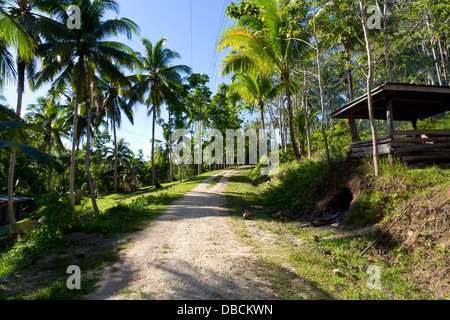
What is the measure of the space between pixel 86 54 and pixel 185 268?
13851mm

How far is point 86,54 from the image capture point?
13602mm

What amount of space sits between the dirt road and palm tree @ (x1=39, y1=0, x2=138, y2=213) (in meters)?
8.75

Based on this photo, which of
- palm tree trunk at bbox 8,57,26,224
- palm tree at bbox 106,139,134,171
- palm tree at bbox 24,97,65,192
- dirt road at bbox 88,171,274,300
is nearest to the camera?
dirt road at bbox 88,171,274,300

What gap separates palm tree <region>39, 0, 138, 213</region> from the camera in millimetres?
12875

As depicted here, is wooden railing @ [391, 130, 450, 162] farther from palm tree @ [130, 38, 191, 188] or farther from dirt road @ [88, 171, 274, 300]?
palm tree @ [130, 38, 191, 188]

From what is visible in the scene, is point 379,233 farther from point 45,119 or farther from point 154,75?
point 45,119

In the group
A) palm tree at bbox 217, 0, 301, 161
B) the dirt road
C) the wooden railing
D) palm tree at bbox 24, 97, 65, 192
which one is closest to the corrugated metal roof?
the wooden railing

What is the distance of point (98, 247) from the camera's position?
5.81m

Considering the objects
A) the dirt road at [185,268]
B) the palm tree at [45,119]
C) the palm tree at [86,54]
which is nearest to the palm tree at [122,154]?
the palm tree at [45,119]

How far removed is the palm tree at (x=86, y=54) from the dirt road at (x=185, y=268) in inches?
344

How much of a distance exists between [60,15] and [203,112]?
18.9 m
